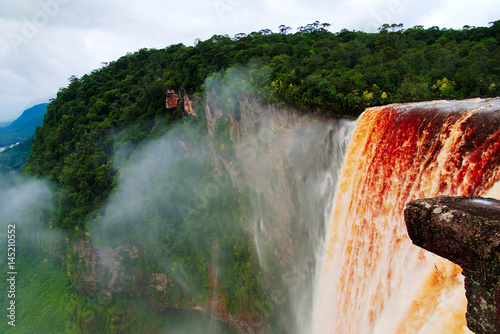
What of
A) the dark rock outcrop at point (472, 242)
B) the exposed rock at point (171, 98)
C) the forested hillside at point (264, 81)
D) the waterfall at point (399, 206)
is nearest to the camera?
the dark rock outcrop at point (472, 242)

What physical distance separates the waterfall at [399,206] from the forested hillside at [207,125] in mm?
2882

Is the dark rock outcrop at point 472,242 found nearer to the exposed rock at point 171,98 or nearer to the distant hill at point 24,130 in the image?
the exposed rock at point 171,98

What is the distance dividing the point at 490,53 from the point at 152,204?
1982 centimetres

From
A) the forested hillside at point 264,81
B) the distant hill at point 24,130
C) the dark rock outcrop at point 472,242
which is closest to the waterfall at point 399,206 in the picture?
the dark rock outcrop at point 472,242

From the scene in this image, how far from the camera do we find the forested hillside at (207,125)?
11695 millimetres

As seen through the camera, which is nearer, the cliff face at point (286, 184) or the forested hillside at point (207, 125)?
the forested hillside at point (207, 125)

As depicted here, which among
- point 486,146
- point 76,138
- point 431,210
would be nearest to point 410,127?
point 486,146

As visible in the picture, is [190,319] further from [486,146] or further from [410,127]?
[486,146]

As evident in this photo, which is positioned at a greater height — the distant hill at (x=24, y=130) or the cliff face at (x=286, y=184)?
the distant hill at (x=24, y=130)

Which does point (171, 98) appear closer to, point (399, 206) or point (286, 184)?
point (286, 184)

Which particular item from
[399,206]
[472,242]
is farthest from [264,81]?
[472,242]

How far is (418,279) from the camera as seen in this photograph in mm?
6098

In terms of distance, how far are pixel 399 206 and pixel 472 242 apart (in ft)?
14.4

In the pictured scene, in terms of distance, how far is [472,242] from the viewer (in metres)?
3.28
